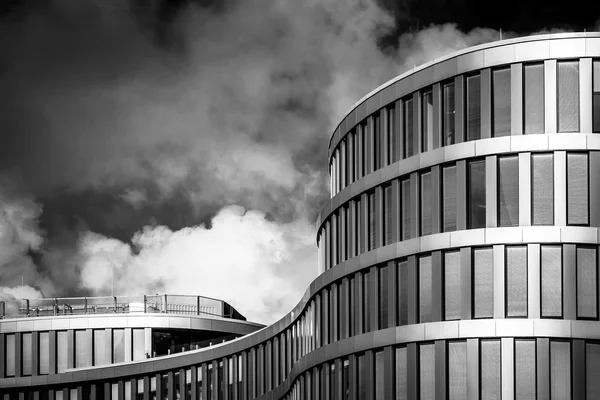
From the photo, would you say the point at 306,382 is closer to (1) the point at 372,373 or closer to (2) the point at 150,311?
(1) the point at 372,373

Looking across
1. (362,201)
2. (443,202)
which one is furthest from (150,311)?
(443,202)

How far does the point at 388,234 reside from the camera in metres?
57.6

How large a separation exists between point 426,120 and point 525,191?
627 centimetres

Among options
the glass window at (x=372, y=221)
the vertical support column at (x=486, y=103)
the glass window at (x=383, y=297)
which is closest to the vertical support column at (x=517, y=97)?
the vertical support column at (x=486, y=103)

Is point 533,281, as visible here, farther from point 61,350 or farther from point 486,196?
point 61,350

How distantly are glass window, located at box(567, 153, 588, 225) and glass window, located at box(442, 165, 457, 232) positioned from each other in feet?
16.9

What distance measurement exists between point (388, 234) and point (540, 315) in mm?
9319

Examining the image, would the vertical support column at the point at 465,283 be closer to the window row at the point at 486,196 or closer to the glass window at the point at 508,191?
the window row at the point at 486,196

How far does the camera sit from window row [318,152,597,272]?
52.0 meters

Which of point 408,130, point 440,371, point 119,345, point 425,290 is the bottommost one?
point 440,371

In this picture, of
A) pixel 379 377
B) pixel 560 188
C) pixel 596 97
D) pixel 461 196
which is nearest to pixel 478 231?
pixel 461 196

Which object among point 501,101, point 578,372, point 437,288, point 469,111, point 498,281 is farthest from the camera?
point 469,111

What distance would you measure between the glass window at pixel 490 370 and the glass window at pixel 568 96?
9823mm

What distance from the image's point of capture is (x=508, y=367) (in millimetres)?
51000
